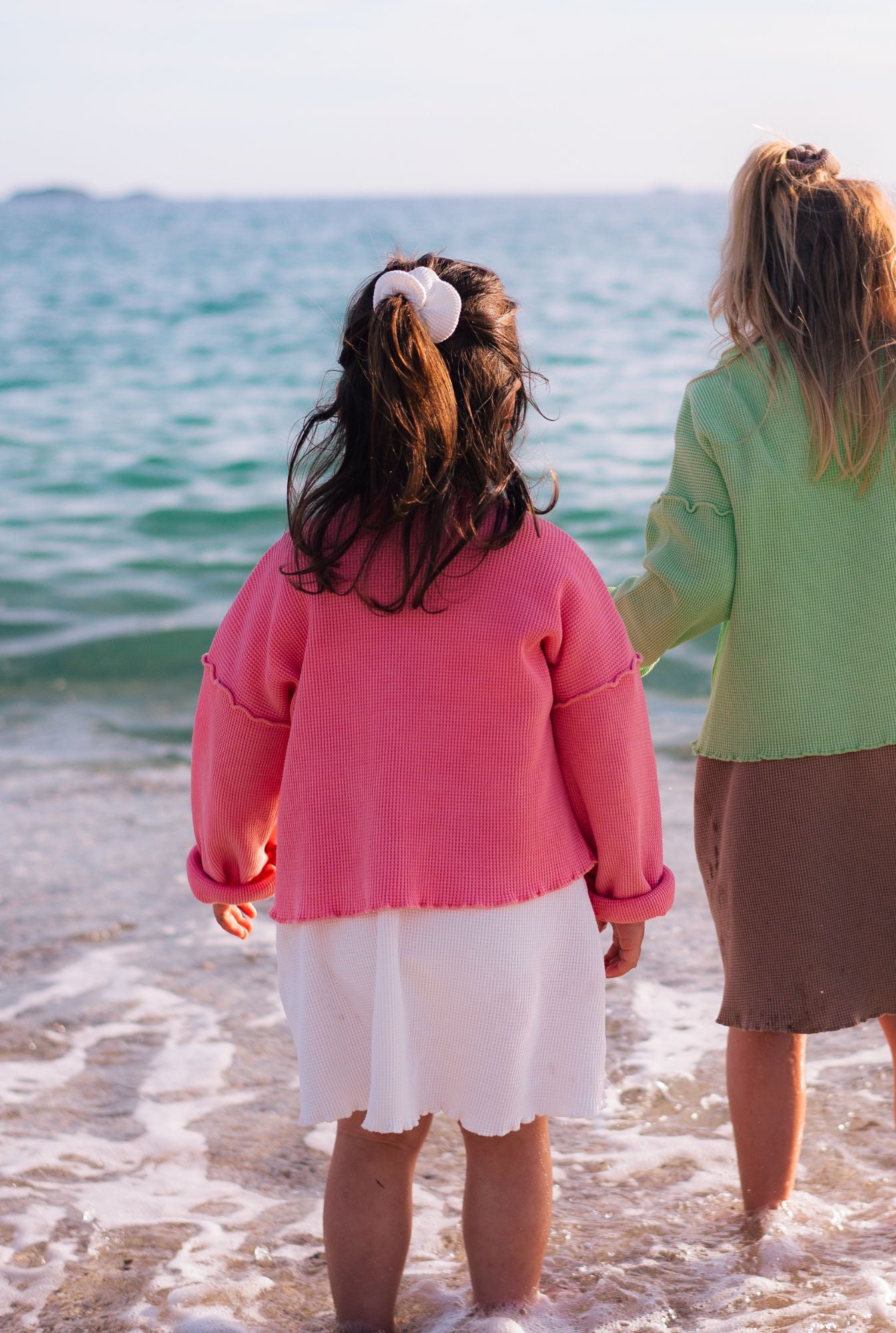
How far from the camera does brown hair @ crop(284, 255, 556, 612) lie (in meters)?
1.80

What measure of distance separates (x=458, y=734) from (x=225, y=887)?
1.70 ft

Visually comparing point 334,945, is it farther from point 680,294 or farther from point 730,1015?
point 680,294

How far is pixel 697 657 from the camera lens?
6637 millimetres

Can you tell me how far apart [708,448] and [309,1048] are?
117 cm

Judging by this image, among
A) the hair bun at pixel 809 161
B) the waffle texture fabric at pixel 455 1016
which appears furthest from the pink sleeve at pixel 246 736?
the hair bun at pixel 809 161

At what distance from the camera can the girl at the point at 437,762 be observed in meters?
1.86

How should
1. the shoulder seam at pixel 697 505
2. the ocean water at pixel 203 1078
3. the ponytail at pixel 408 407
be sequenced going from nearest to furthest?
the ponytail at pixel 408 407, the shoulder seam at pixel 697 505, the ocean water at pixel 203 1078

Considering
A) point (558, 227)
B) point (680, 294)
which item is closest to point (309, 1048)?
point (680, 294)

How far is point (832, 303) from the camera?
2.23 meters

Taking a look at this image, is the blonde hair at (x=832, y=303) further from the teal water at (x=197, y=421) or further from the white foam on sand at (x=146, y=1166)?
the white foam on sand at (x=146, y=1166)

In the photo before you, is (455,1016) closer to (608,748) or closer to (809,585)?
(608,748)

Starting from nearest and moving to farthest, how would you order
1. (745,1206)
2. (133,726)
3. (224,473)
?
(745,1206), (133,726), (224,473)

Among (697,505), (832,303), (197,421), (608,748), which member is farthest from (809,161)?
(197,421)

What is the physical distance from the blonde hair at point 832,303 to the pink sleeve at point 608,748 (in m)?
0.53
